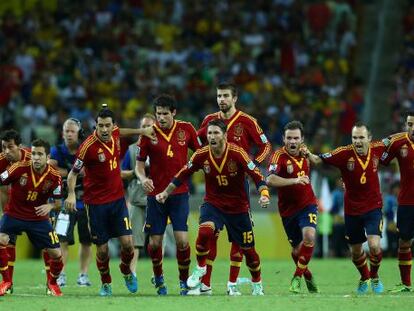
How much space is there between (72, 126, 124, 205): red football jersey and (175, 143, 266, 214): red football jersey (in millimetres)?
873

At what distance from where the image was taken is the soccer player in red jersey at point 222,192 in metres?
16.6

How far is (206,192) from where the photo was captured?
17.0m

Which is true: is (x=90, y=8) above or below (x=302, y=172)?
above

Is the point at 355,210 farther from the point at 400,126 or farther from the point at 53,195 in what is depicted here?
the point at 400,126

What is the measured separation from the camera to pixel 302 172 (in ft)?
57.3

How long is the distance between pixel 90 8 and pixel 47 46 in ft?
5.70

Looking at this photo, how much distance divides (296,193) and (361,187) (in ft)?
2.74

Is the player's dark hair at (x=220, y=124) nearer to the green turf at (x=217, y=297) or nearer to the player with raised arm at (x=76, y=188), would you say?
the green turf at (x=217, y=297)

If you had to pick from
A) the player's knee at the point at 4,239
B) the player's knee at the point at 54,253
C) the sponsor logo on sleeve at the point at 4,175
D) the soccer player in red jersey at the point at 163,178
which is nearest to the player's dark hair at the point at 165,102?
the soccer player in red jersey at the point at 163,178

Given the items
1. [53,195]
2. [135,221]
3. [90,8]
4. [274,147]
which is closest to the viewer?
[53,195]

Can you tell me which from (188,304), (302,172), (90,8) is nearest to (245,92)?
(90,8)

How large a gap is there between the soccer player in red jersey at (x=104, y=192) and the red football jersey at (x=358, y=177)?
2.49 meters

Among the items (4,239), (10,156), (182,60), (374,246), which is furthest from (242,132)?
(182,60)

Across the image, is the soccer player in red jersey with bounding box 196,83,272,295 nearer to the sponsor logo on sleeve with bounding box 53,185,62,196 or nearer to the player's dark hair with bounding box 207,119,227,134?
the player's dark hair with bounding box 207,119,227,134
